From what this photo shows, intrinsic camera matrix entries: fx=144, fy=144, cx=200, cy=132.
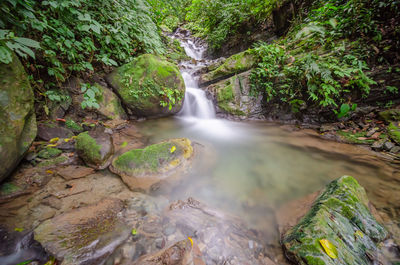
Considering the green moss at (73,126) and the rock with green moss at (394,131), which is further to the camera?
the green moss at (73,126)

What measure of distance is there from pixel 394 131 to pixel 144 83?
5869mm

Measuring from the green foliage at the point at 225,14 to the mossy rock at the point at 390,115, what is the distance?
18.4ft

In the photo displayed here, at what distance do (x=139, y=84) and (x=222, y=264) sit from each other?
14.1 ft

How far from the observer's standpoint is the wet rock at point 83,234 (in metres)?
1.31

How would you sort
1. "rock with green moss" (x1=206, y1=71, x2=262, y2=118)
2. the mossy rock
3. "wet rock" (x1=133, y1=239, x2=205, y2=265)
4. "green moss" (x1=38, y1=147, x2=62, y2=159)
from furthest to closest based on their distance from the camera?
"rock with green moss" (x1=206, y1=71, x2=262, y2=118) < the mossy rock < "green moss" (x1=38, y1=147, x2=62, y2=159) < "wet rock" (x1=133, y1=239, x2=205, y2=265)

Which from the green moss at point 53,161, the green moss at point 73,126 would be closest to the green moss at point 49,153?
the green moss at point 53,161

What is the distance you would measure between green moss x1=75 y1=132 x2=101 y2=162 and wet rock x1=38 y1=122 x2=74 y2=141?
597 mm

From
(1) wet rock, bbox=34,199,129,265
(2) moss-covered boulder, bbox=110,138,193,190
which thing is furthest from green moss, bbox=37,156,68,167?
(1) wet rock, bbox=34,199,129,265

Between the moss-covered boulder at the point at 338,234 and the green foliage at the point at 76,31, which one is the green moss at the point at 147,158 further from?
the moss-covered boulder at the point at 338,234

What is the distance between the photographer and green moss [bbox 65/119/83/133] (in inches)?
126

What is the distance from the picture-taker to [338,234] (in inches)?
54.5

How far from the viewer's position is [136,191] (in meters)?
2.19

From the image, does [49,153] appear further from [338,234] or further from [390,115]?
[390,115]

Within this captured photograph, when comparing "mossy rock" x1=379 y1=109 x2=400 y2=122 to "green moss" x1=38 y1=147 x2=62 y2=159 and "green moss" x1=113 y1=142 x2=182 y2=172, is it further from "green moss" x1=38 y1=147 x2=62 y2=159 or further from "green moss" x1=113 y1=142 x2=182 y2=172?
"green moss" x1=38 y1=147 x2=62 y2=159
